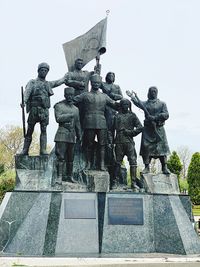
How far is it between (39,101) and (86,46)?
7.94 feet

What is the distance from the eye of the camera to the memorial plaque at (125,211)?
9.47 m

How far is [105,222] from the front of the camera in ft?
30.8

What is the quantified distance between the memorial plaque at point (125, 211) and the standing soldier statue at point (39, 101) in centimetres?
205

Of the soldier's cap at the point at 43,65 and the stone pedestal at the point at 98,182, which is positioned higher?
the soldier's cap at the point at 43,65

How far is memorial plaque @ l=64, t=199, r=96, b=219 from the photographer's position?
933 centimetres

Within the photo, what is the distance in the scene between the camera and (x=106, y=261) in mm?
7898

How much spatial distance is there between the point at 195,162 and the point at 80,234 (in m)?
31.4

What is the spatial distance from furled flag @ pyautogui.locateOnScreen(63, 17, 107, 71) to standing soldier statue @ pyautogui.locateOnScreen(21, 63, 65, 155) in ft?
4.64

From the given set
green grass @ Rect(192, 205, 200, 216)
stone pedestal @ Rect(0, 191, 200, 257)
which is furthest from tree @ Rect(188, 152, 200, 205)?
stone pedestal @ Rect(0, 191, 200, 257)

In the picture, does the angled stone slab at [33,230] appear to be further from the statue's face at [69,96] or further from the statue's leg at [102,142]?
the statue's face at [69,96]

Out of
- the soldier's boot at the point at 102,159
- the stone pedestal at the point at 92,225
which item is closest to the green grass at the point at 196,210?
the soldier's boot at the point at 102,159

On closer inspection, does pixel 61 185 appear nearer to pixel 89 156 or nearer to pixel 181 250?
pixel 89 156

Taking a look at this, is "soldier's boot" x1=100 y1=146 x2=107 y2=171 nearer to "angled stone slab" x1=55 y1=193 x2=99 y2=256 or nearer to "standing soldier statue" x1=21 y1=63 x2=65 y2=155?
"angled stone slab" x1=55 y1=193 x2=99 y2=256

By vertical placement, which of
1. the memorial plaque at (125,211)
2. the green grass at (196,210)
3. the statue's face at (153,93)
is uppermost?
the statue's face at (153,93)
